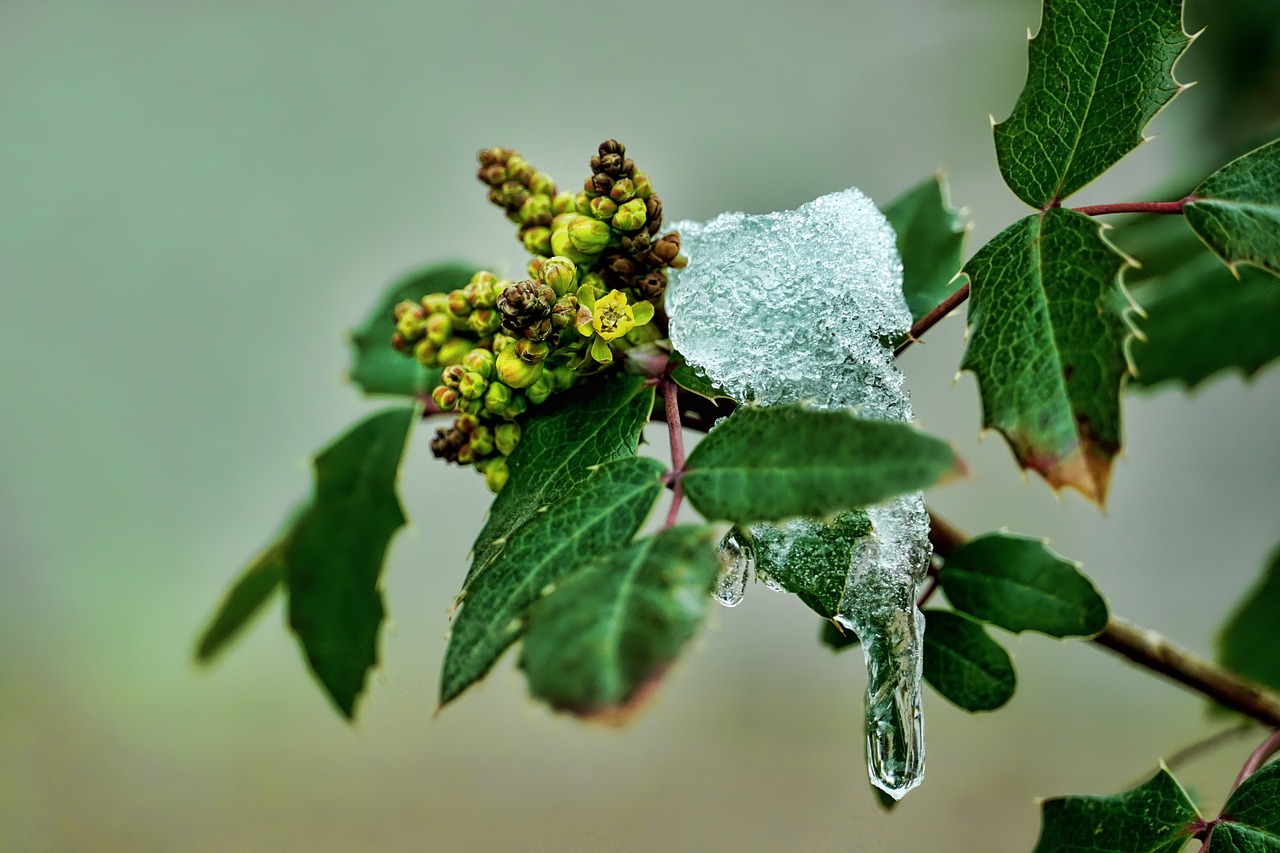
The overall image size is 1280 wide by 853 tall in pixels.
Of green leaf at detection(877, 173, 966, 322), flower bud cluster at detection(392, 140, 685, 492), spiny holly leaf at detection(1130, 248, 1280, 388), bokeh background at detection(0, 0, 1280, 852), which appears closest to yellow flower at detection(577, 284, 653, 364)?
flower bud cluster at detection(392, 140, 685, 492)

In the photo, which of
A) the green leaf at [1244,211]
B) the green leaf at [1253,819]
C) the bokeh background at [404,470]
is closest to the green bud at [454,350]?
the green leaf at [1244,211]

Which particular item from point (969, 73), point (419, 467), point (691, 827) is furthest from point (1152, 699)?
point (419, 467)

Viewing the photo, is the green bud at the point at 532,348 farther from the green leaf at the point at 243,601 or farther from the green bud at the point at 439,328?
the green leaf at the point at 243,601

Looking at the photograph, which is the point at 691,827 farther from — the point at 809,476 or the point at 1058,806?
the point at 809,476

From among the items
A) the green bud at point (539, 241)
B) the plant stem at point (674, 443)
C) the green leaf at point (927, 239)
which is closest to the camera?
the plant stem at point (674, 443)

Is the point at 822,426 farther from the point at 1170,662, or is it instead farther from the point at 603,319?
the point at 1170,662
